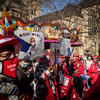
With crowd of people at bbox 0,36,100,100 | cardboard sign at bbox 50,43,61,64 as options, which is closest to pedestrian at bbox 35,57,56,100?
crowd of people at bbox 0,36,100,100

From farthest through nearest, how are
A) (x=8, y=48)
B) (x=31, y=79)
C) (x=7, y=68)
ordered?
(x=31, y=79) < (x=8, y=48) < (x=7, y=68)

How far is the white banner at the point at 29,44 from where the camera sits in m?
2.66

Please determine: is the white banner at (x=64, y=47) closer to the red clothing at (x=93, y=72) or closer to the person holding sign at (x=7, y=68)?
the person holding sign at (x=7, y=68)

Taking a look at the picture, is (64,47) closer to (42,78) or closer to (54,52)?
(54,52)

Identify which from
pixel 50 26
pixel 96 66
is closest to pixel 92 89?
pixel 50 26

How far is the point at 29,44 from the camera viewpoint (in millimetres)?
2750

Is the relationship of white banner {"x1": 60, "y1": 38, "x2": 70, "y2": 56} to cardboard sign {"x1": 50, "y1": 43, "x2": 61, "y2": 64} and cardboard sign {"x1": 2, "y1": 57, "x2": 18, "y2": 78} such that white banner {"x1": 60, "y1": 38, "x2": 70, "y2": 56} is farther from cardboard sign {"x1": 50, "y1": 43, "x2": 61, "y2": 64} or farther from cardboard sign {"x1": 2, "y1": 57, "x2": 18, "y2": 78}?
cardboard sign {"x1": 2, "y1": 57, "x2": 18, "y2": 78}

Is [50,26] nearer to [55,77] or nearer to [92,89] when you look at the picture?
[55,77]

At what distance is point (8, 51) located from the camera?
6.21 ft

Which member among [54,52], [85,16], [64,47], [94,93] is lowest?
[94,93]

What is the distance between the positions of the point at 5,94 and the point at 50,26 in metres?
3.35

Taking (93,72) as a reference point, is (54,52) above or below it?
above

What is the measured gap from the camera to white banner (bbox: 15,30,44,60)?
266 cm

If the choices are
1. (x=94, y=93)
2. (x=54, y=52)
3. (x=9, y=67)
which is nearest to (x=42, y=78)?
(x=54, y=52)
